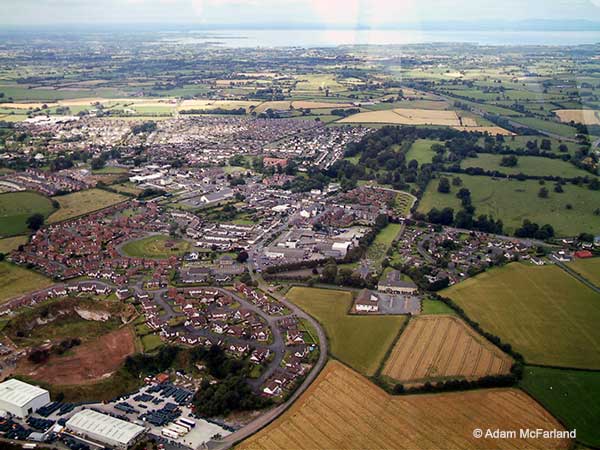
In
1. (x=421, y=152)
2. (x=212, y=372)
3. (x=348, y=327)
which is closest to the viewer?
(x=212, y=372)

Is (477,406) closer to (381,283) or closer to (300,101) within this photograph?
(381,283)

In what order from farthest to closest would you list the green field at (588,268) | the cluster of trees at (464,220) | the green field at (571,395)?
the cluster of trees at (464,220) < the green field at (588,268) < the green field at (571,395)

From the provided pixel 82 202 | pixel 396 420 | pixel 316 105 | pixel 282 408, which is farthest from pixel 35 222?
pixel 316 105

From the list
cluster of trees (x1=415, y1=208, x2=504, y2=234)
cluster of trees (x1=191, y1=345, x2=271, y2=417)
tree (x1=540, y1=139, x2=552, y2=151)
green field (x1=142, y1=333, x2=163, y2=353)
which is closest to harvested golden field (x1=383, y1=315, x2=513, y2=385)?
cluster of trees (x1=191, y1=345, x2=271, y2=417)

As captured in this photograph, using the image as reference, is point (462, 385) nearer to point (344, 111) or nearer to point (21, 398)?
point (21, 398)

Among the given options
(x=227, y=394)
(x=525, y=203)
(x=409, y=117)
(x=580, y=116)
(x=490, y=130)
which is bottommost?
(x=525, y=203)

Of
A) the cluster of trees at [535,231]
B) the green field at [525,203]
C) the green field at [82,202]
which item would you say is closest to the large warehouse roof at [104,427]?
the green field at [82,202]

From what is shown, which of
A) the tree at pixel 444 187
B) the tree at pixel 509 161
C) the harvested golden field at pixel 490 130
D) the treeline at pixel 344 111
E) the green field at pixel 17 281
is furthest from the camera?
the treeline at pixel 344 111

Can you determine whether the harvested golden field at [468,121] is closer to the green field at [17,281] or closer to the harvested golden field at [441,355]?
→ the harvested golden field at [441,355]
